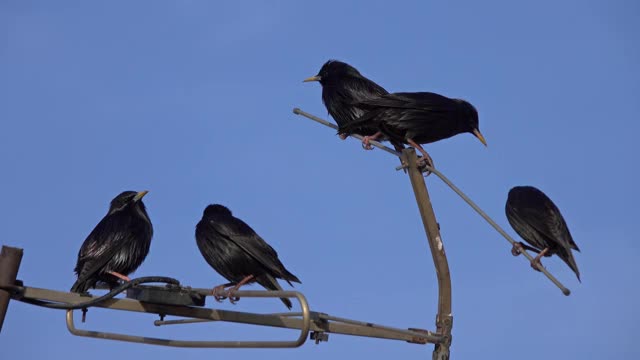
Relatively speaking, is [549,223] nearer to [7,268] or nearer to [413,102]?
[413,102]

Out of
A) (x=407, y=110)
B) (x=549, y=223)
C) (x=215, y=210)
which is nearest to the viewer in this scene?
(x=549, y=223)

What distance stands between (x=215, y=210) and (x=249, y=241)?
2.70 ft

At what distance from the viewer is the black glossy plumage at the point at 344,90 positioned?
8664 mm

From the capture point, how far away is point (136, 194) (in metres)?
7.13

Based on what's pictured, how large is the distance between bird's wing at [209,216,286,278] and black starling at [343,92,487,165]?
126 cm

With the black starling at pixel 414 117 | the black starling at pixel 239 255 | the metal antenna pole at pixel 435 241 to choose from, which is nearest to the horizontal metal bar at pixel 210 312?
the metal antenna pole at pixel 435 241

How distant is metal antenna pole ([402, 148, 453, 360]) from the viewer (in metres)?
5.59

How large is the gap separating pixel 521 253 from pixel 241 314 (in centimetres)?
268

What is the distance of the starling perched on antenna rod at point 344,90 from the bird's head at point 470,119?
953 millimetres

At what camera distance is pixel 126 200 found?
7.04 metres

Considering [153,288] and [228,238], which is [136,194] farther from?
[153,288]

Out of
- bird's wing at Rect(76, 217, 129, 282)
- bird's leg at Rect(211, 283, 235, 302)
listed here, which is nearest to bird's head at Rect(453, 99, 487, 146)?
bird's leg at Rect(211, 283, 235, 302)

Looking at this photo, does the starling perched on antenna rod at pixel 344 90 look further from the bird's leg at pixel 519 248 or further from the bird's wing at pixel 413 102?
the bird's leg at pixel 519 248

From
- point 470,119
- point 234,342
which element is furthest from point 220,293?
point 470,119
